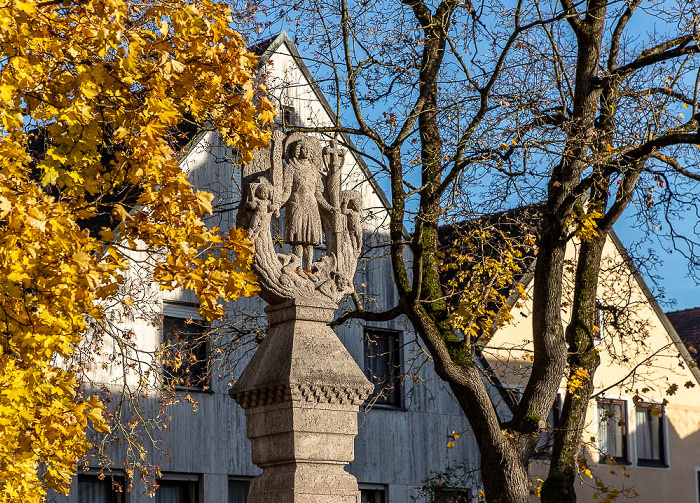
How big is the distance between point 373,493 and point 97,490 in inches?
214

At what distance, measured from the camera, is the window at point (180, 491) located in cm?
1753

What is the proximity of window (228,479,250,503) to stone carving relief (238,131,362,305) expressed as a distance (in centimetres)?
1037

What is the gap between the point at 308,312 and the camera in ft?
26.7

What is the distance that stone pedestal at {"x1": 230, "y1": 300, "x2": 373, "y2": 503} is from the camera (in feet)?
25.4

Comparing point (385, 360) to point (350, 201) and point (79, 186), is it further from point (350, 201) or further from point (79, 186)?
point (79, 186)

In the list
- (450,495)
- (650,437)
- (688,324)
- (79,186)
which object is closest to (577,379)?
(79,186)

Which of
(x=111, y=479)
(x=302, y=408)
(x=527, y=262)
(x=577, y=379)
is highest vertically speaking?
(x=527, y=262)

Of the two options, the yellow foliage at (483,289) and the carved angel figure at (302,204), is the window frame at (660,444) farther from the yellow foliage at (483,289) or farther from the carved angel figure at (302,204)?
the carved angel figure at (302,204)

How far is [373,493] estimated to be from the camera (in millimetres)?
20047

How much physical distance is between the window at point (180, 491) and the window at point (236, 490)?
64cm

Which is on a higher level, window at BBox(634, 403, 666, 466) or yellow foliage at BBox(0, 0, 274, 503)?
yellow foliage at BBox(0, 0, 274, 503)

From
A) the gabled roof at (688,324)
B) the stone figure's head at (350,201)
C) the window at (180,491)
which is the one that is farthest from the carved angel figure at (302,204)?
the gabled roof at (688,324)

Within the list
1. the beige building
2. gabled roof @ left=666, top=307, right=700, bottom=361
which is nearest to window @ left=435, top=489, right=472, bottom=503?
the beige building

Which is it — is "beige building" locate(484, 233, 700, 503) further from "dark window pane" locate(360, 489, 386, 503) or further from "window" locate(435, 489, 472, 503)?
"dark window pane" locate(360, 489, 386, 503)
